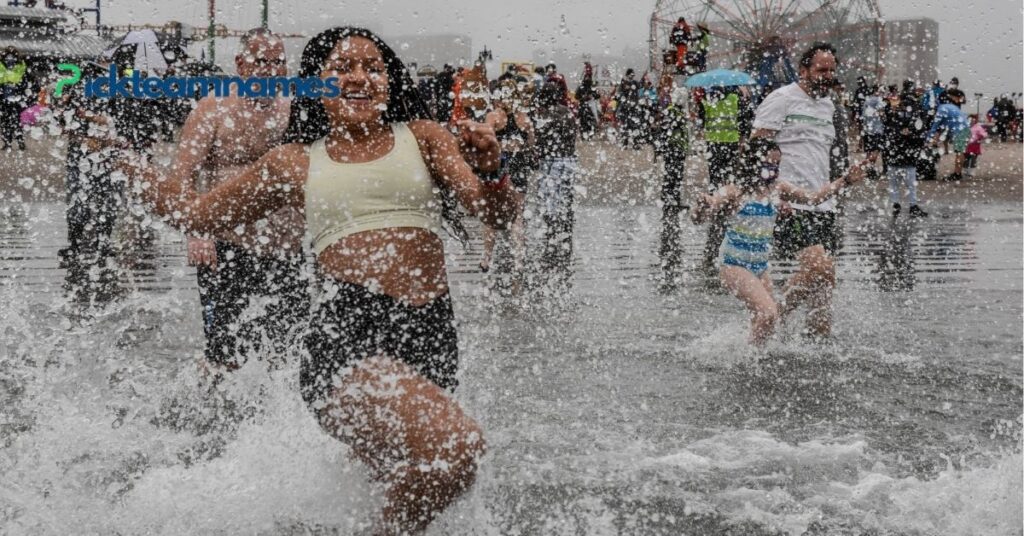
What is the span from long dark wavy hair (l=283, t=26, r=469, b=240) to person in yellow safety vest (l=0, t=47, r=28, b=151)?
1992 cm

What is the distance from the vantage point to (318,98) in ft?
11.5

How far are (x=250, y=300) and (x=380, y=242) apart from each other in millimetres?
1638

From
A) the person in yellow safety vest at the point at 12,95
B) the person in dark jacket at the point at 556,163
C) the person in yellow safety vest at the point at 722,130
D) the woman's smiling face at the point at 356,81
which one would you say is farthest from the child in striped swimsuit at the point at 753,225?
the person in yellow safety vest at the point at 12,95

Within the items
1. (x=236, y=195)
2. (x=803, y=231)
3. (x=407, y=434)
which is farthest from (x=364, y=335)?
(x=803, y=231)

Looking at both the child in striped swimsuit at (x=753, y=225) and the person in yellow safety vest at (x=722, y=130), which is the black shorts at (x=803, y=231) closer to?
the child in striped swimsuit at (x=753, y=225)

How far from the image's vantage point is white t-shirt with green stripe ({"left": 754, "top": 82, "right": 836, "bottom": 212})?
6.50 m

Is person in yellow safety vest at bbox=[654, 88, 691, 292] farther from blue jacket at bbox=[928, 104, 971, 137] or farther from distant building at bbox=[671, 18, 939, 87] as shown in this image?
distant building at bbox=[671, 18, 939, 87]

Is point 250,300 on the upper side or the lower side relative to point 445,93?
lower

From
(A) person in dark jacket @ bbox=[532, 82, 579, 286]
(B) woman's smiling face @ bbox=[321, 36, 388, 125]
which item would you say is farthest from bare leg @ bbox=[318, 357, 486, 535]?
(A) person in dark jacket @ bbox=[532, 82, 579, 286]

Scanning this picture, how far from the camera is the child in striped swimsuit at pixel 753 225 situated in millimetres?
6055

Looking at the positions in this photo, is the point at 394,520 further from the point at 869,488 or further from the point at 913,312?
the point at 913,312

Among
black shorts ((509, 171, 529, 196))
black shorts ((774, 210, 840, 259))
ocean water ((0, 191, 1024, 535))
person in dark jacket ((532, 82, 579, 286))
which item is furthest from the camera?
person in dark jacket ((532, 82, 579, 286))

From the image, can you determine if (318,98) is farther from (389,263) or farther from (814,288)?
(814,288)

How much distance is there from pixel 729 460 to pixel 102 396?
2.95m
